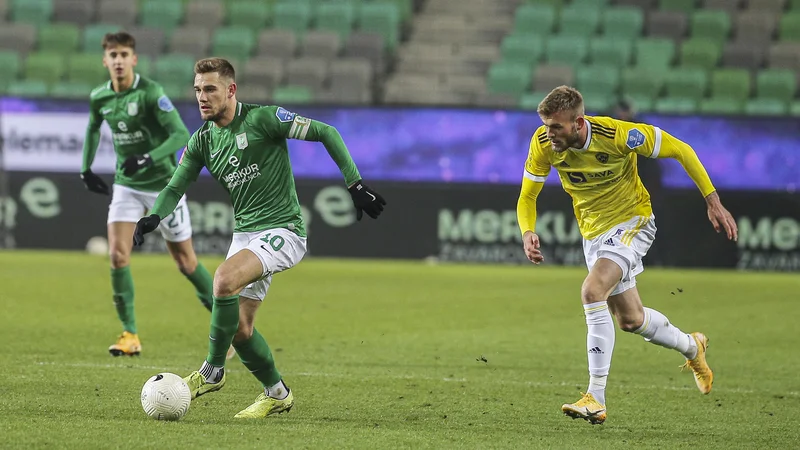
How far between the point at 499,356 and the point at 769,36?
40.4 feet

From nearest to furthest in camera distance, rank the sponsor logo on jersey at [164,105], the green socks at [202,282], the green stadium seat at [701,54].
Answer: the sponsor logo on jersey at [164,105], the green socks at [202,282], the green stadium seat at [701,54]

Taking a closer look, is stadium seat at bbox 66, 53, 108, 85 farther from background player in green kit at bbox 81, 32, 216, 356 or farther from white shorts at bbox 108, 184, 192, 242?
white shorts at bbox 108, 184, 192, 242

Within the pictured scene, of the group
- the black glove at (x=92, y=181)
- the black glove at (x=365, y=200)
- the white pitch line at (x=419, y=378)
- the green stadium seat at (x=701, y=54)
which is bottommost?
the white pitch line at (x=419, y=378)

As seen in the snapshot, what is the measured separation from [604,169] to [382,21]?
14.2 meters

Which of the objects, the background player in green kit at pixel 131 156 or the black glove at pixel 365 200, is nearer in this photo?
the black glove at pixel 365 200

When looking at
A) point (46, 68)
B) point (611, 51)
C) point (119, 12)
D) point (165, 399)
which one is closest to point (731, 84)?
point (611, 51)

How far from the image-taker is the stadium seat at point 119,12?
71.5 ft

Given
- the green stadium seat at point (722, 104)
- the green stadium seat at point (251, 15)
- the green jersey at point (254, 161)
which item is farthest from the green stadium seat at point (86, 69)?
the green jersey at point (254, 161)

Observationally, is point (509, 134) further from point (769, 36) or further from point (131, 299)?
point (131, 299)

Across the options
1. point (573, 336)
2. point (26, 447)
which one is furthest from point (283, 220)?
point (573, 336)

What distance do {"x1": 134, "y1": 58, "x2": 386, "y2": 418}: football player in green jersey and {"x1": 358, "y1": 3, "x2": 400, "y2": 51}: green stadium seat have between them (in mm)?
14156

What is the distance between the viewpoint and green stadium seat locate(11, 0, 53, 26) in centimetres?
2214

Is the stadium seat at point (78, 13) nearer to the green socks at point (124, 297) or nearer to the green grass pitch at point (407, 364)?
the green grass pitch at point (407, 364)

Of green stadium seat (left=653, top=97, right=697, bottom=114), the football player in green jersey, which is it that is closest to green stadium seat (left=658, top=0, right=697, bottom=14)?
green stadium seat (left=653, top=97, right=697, bottom=114)
